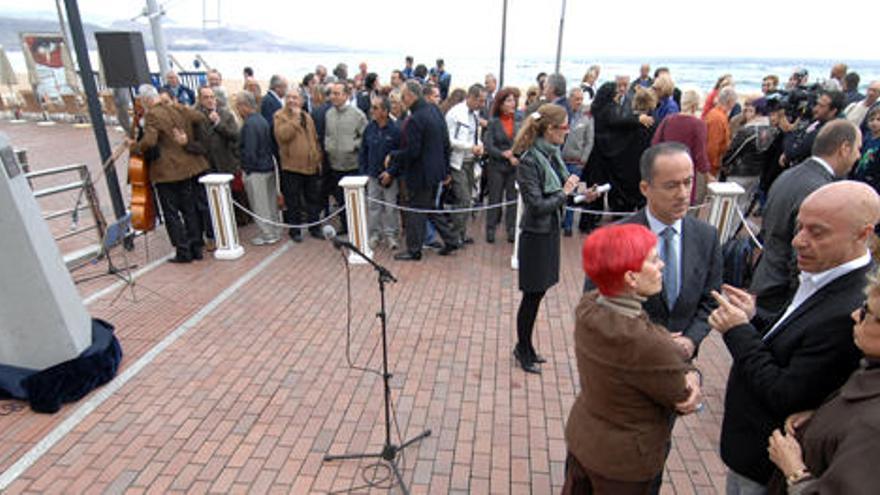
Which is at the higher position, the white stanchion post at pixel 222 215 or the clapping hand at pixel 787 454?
the clapping hand at pixel 787 454

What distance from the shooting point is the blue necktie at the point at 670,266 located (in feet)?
8.39

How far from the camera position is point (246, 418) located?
3822 mm

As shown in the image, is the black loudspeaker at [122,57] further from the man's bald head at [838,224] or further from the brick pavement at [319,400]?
the man's bald head at [838,224]

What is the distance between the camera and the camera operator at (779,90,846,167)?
17.4ft

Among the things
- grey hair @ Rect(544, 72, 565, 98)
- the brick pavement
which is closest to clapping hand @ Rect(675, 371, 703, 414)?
the brick pavement

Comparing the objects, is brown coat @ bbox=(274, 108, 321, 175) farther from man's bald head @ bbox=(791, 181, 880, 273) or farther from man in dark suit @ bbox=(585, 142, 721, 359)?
man's bald head @ bbox=(791, 181, 880, 273)

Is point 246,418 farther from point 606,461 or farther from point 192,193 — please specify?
point 192,193

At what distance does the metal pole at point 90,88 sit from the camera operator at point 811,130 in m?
7.93

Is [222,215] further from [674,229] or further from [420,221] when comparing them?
[674,229]

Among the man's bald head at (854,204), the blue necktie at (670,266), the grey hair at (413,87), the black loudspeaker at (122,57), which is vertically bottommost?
the blue necktie at (670,266)

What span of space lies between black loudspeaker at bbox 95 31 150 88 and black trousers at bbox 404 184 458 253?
3.85 meters

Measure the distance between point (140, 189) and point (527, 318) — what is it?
5.08 meters

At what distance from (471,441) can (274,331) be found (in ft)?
8.00

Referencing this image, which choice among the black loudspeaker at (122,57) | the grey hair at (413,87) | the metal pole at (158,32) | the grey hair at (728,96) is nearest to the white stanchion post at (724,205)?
the grey hair at (728,96)
